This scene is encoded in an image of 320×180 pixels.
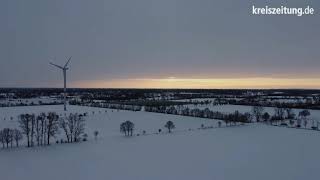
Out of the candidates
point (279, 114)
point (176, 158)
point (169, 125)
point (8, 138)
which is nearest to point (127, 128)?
point (169, 125)

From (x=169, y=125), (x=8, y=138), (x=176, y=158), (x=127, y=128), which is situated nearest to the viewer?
(x=176, y=158)

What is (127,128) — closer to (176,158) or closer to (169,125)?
(169,125)

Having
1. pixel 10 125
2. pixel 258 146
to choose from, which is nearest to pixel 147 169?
pixel 258 146

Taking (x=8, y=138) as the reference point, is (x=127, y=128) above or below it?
above

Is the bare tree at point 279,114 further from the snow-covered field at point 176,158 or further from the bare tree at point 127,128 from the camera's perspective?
the bare tree at point 127,128

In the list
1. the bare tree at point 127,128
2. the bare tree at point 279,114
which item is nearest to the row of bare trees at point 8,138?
the bare tree at point 127,128

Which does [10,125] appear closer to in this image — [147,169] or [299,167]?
[147,169]

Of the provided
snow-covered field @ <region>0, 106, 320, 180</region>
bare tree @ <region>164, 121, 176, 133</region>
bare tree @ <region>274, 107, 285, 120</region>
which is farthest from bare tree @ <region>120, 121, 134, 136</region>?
bare tree @ <region>274, 107, 285, 120</region>

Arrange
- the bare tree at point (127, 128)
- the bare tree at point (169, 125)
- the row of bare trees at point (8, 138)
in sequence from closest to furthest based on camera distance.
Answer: the row of bare trees at point (8, 138)
the bare tree at point (127, 128)
the bare tree at point (169, 125)
